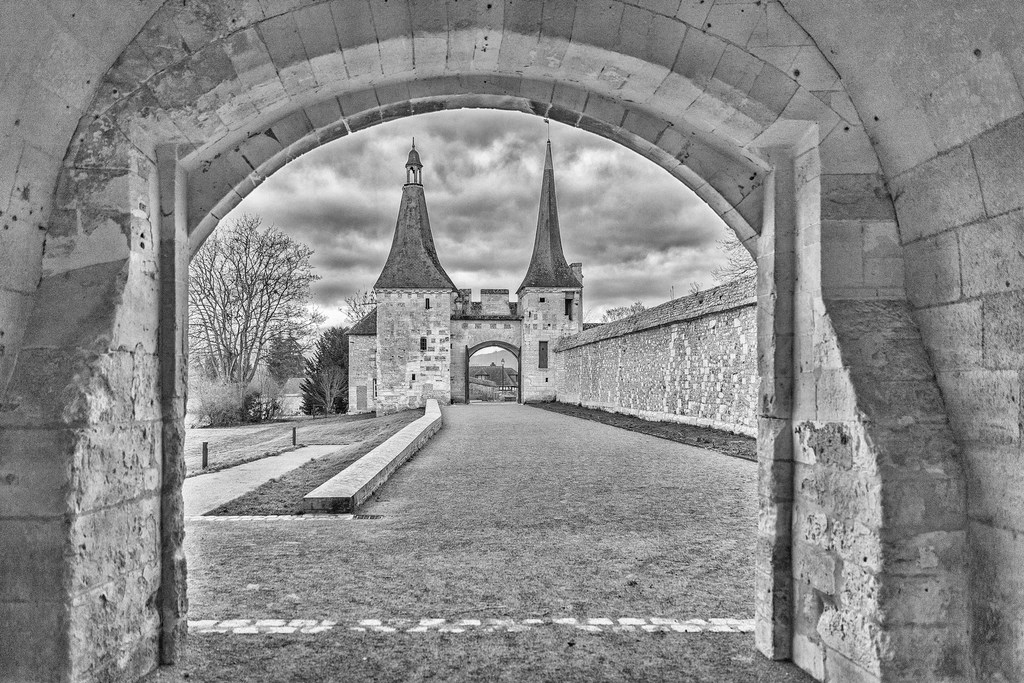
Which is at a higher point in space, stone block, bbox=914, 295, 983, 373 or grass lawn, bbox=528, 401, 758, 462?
stone block, bbox=914, 295, 983, 373

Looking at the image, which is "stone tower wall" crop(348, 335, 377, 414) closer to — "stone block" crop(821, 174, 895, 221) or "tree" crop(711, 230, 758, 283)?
"tree" crop(711, 230, 758, 283)

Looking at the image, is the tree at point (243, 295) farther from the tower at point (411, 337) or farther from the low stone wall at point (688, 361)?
the low stone wall at point (688, 361)

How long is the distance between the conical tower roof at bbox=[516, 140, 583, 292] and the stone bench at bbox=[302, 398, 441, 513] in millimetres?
20461

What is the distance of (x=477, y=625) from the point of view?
324 cm

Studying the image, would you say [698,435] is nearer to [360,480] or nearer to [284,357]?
[360,480]

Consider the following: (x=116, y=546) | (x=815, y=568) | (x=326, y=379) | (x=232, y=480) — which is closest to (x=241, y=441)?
(x=232, y=480)

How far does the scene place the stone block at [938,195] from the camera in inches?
86.0

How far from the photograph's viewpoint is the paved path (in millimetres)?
6617

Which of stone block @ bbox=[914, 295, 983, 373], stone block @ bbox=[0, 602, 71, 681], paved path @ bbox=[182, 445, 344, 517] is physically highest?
stone block @ bbox=[914, 295, 983, 373]

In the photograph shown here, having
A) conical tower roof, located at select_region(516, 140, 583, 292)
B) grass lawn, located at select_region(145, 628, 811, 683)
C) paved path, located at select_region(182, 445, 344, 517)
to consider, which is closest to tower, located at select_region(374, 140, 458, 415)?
conical tower roof, located at select_region(516, 140, 583, 292)

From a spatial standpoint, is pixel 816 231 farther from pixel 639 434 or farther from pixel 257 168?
pixel 639 434

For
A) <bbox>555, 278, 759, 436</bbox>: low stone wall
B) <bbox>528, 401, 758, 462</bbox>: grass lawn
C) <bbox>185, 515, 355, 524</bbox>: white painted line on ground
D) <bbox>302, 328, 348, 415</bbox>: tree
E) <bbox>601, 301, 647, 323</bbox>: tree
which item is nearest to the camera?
<bbox>185, 515, 355, 524</bbox>: white painted line on ground

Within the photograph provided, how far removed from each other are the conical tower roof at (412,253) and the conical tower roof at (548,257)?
172 inches

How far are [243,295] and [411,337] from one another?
8.04 m
